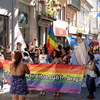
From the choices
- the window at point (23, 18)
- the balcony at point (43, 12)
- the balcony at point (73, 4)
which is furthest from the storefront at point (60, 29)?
the window at point (23, 18)

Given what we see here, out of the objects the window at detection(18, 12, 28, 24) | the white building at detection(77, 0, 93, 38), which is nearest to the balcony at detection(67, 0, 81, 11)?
the white building at detection(77, 0, 93, 38)

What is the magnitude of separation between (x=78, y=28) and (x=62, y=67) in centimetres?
2582

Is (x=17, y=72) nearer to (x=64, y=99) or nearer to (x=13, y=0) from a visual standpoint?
(x=64, y=99)

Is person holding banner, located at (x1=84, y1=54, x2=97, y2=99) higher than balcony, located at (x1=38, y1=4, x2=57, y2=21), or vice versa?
balcony, located at (x1=38, y1=4, x2=57, y2=21)

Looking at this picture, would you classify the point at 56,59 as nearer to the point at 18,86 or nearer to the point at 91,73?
the point at 91,73

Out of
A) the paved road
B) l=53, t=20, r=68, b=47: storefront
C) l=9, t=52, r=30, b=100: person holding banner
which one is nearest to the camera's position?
l=9, t=52, r=30, b=100: person holding banner

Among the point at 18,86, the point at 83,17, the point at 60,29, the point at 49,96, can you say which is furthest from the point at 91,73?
the point at 83,17

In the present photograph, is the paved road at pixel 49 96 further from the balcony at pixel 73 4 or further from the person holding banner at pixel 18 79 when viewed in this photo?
the balcony at pixel 73 4

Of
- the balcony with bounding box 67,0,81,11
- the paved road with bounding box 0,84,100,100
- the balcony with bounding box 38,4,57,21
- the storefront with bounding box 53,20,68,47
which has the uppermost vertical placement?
the balcony with bounding box 67,0,81,11

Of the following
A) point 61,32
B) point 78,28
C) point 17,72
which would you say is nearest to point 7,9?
point 17,72

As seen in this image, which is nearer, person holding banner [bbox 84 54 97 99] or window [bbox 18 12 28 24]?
person holding banner [bbox 84 54 97 99]

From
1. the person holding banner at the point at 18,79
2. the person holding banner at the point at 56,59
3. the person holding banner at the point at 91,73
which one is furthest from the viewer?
the person holding banner at the point at 56,59

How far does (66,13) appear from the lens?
1094 inches

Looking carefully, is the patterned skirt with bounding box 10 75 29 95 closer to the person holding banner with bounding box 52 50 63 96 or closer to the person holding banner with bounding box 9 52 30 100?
the person holding banner with bounding box 9 52 30 100
